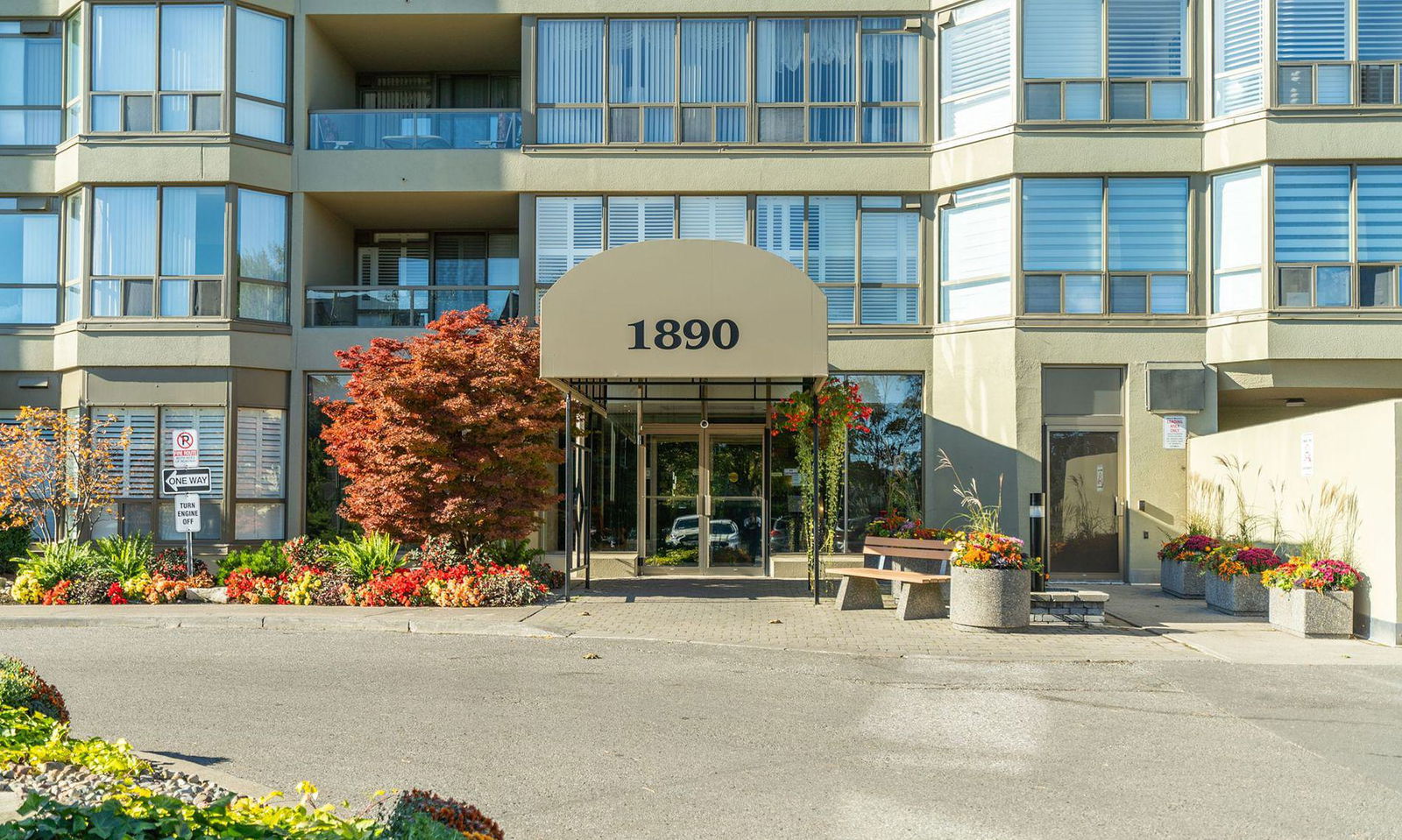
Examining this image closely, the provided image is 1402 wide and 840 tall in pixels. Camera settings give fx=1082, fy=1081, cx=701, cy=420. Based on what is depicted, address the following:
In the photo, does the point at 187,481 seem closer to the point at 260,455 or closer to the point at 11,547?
the point at 260,455

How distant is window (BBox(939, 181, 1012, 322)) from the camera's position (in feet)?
58.5

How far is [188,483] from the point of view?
588 inches

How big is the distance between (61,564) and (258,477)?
149 inches

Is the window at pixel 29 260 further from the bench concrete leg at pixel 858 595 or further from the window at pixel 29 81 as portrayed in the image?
the bench concrete leg at pixel 858 595

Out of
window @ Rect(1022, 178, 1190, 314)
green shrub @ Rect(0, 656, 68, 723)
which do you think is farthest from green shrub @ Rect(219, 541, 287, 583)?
window @ Rect(1022, 178, 1190, 314)

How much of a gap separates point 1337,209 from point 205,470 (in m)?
17.4

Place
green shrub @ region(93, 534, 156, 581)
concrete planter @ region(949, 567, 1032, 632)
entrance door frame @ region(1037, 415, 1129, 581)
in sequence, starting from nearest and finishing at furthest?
concrete planter @ region(949, 567, 1032, 632) → green shrub @ region(93, 534, 156, 581) → entrance door frame @ region(1037, 415, 1129, 581)

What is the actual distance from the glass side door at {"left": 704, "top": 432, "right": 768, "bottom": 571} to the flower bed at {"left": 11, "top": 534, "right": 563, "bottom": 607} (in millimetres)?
3422

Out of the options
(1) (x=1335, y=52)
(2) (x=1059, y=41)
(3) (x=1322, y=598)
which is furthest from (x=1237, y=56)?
(3) (x=1322, y=598)

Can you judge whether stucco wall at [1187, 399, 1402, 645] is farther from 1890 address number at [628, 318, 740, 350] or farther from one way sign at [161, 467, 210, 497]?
one way sign at [161, 467, 210, 497]

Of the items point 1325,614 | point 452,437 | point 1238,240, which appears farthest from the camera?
point 1238,240

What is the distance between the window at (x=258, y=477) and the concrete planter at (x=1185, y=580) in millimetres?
14354

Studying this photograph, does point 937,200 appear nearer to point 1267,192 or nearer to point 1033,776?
point 1267,192

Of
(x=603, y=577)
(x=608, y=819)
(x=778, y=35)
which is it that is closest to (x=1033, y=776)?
(x=608, y=819)
